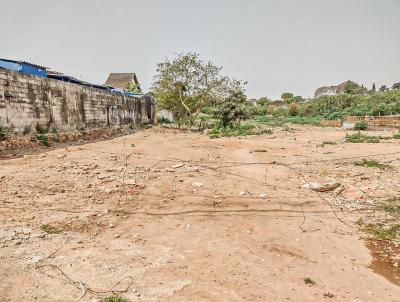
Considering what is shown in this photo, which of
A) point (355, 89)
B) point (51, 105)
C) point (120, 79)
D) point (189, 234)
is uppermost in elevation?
point (120, 79)

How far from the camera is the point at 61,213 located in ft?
15.1

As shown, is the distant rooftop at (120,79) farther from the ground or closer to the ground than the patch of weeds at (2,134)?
farther from the ground

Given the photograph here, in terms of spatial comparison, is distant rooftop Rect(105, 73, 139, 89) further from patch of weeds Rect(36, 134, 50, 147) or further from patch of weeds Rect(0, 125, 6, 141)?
patch of weeds Rect(0, 125, 6, 141)

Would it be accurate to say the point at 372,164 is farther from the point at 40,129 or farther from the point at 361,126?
the point at 361,126

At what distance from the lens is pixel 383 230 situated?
439 cm

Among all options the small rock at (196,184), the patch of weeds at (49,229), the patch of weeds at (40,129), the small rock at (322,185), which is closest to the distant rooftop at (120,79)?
the patch of weeds at (40,129)

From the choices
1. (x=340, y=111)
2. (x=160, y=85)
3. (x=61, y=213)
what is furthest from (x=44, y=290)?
(x=340, y=111)

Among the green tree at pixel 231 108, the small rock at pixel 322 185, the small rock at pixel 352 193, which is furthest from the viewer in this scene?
the green tree at pixel 231 108

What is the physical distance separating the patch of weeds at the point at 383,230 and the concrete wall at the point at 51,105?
9.38 m

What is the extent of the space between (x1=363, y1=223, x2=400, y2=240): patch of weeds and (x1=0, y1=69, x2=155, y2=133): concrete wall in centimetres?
938

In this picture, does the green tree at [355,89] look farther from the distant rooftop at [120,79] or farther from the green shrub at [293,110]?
the distant rooftop at [120,79]

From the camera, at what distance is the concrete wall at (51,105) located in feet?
31.2

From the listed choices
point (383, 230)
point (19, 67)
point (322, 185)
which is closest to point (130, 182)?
point (322, 185)

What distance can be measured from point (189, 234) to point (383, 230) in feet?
8.66
